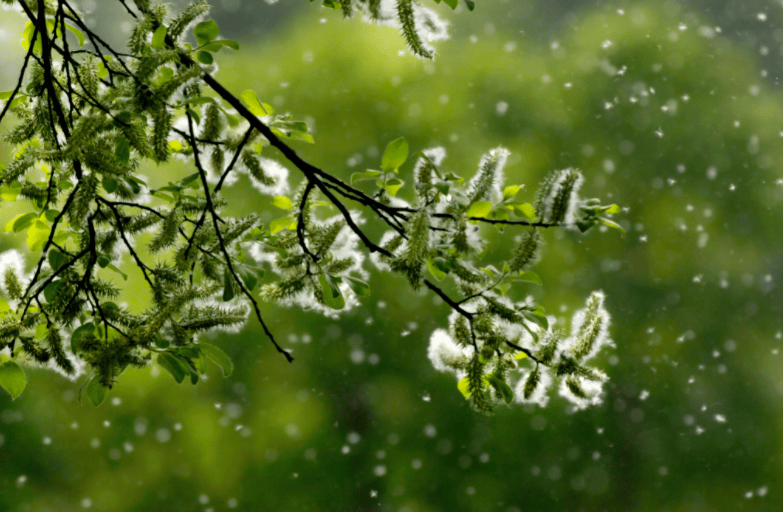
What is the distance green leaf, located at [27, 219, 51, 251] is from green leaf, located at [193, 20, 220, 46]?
0.51 m

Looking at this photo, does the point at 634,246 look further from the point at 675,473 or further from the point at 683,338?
the point at 675,473

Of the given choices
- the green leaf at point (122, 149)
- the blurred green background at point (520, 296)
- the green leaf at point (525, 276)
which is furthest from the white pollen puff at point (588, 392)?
the blurred green background at point (520, 296)

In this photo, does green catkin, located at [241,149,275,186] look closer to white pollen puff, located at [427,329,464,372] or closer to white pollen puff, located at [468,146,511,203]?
white pollen puff, located at [468,146,511,203]

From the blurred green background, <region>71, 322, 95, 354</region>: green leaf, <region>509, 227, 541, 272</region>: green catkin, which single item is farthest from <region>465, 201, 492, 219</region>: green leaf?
the blurred green background

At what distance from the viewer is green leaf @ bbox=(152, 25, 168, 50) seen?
83cm

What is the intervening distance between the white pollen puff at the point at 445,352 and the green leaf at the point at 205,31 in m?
0.79

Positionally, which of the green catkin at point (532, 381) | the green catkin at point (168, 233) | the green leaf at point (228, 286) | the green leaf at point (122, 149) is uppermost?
the green leaf at point (122, 149)

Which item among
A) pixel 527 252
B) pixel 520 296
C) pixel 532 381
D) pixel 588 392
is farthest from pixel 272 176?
pixel 520 296

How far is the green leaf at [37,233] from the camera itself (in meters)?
1.09

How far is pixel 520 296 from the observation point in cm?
582

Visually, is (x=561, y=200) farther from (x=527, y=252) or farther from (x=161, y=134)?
(x=161, y=134)

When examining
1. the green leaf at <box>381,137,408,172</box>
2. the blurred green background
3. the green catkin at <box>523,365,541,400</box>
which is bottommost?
the green catkin at <box>523,365,541,400</box>

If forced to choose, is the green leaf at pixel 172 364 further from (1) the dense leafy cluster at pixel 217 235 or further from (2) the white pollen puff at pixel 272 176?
(2) the white pollen puff at pixel 272 176

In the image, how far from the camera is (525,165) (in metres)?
6.05
